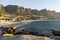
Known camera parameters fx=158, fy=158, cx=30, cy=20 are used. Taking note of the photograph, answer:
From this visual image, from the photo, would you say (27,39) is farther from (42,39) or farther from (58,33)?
(58,33)

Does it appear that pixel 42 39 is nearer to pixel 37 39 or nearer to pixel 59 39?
pixel 37 39

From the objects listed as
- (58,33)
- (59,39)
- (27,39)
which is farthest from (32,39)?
(58,33)

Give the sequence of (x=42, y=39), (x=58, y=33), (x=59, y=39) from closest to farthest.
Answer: (x=42, y=39), (x=59, y=39), (x=58, y=33)

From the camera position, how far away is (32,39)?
20141 millimetres

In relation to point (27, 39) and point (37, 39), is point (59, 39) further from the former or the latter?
point (27, 39)

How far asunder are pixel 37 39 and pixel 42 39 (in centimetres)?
70

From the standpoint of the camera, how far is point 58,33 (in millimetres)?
30172

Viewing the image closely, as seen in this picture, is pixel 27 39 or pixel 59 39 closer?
pixel 27 39

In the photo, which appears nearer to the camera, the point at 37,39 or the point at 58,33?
the point at 37,39

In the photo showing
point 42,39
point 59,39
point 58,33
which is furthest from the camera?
point 58,33

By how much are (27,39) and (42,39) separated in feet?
6.22

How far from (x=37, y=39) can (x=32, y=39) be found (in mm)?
668

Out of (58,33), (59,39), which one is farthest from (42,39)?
(58,33)

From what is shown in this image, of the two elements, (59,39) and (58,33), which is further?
(58,33)
